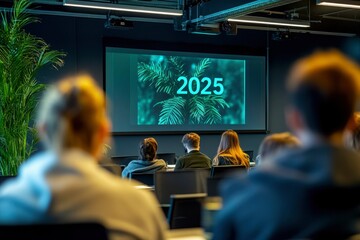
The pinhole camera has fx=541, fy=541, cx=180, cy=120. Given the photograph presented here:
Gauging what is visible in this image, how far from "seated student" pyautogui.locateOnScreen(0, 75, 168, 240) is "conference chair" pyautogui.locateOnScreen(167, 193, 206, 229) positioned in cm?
146

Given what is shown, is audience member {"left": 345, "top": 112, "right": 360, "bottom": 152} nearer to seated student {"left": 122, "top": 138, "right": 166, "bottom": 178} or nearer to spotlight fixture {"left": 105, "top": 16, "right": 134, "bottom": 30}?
seated student {"left": 122, "top": 138, "right": 166, "bottom": 178}

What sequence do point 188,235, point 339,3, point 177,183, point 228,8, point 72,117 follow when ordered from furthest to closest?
point 228,8, point 339,3, point 177,183, point 188,235, point 72,117

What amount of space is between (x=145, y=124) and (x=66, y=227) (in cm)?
799

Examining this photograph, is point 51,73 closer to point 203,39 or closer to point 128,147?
point 128,147

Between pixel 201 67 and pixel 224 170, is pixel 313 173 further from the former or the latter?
pixel 201 67

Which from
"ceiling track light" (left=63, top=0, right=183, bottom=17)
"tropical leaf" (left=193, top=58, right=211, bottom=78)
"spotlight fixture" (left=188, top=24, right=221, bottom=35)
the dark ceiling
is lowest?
"tropical leaf" (left=193, top=58, right=211, bottom=78)

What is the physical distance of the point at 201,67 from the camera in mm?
9836

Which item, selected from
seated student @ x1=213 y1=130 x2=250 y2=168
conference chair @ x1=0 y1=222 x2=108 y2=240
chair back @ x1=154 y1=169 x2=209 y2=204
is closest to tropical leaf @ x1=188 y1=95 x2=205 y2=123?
seated student @ x1=213 y1=130 x2=250 y2=168

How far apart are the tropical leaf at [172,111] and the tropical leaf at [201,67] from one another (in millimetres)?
549

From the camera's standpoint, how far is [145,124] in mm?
9430

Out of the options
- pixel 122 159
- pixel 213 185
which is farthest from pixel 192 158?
pixel 213 185

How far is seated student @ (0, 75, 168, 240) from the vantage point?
1483 millimetres

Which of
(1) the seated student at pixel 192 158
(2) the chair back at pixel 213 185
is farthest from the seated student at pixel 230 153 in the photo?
(2) the chair back at pixel 213 185

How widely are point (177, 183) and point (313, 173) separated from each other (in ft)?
9.70
